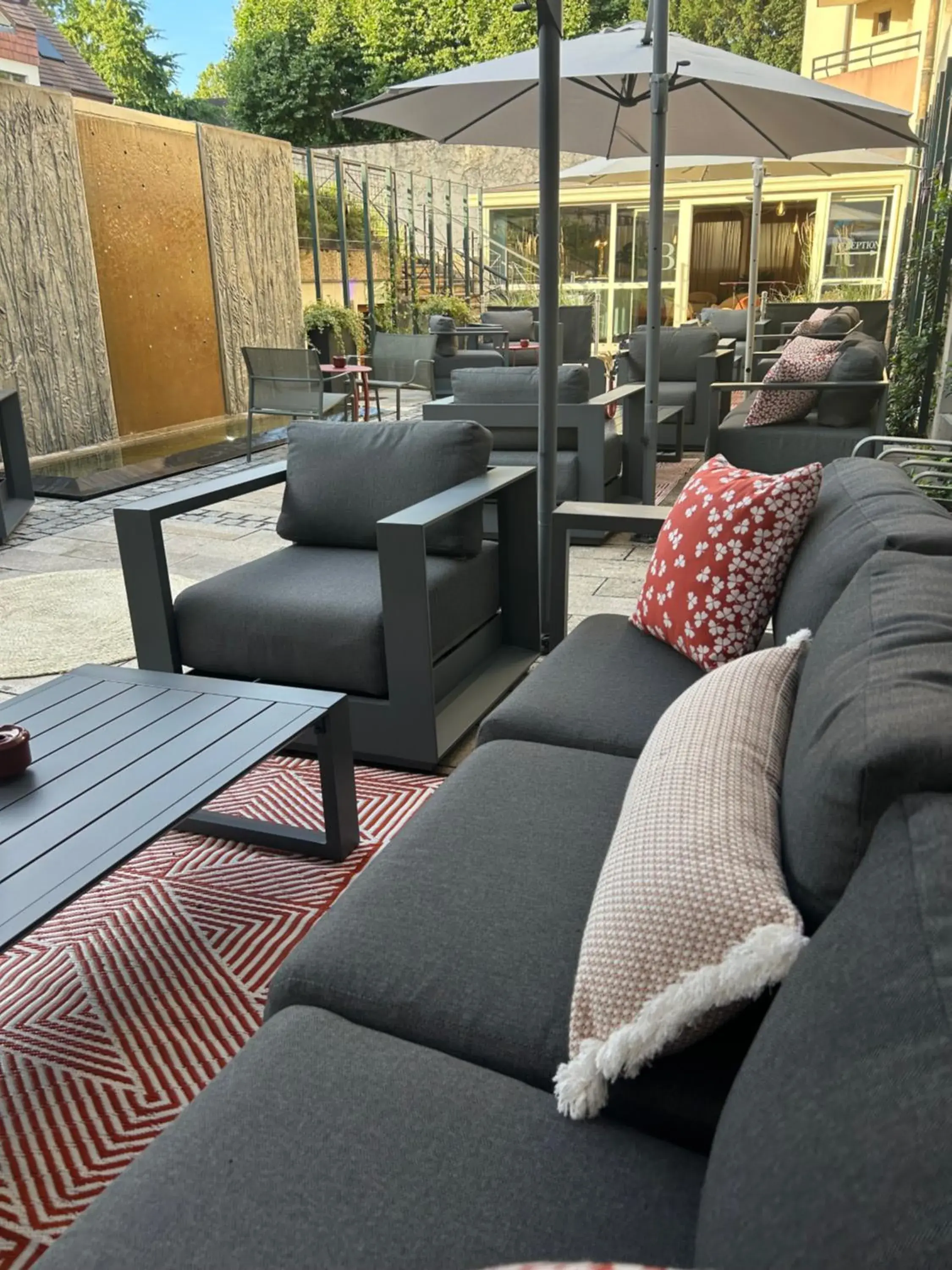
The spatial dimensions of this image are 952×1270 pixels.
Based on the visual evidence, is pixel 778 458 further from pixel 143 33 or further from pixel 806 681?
pixel 143 33

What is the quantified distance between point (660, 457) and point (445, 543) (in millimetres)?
4159

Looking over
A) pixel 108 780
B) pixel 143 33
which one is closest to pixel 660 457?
pixel 108 780

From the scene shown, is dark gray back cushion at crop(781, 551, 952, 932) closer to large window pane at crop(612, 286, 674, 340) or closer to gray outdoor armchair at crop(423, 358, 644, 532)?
gray outdoor armchair at crop(423, 358, 644, 532)

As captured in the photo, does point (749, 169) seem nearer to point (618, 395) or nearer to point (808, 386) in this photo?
point (808, 386)

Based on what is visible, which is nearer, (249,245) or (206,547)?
(206,547)

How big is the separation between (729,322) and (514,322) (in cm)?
252

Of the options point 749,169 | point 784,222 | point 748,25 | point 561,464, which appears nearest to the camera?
point 561,464

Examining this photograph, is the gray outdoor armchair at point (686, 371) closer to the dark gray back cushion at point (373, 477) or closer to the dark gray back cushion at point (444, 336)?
the dark gray back cushion at point (444, 336)

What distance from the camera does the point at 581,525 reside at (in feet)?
8.73

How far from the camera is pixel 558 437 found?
4730 mm

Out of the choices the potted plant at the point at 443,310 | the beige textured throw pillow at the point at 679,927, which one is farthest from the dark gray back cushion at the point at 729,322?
the beige textured throw pillow at the point at 679,927

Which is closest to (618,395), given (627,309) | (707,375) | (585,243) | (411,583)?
(707,375)

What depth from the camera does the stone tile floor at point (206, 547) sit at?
4020 mm

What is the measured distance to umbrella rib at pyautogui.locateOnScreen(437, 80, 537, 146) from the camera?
4633 millimetres
